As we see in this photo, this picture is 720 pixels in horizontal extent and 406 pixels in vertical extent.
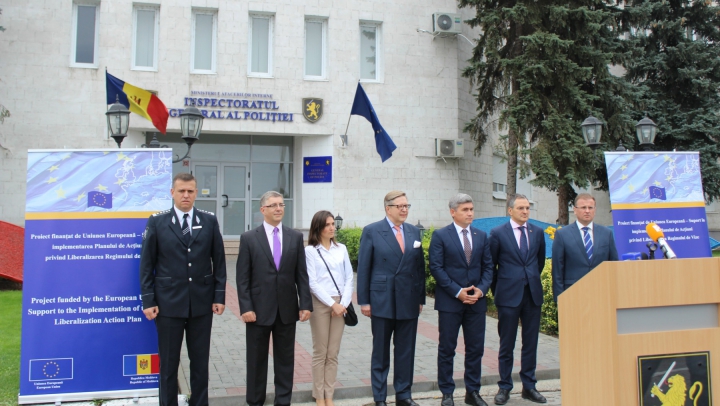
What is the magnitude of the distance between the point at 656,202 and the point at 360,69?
1315 centimetres

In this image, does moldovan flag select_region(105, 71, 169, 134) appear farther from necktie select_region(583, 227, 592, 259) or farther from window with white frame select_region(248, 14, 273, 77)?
necktie select_region(583, 227, 592, 259)

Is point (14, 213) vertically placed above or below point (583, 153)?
below

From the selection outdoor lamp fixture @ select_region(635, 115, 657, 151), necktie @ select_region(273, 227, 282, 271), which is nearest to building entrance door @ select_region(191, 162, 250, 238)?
outdoor lamp fixture @ select_region(635, 115, 657, 151)

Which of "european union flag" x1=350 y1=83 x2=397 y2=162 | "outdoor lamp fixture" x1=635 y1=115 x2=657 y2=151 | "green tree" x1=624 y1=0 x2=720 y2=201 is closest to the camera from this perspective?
"outdoor lamp fixture" x1=635 y1=115 x2=657 y2=151

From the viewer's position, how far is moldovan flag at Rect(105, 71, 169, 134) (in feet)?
40.5

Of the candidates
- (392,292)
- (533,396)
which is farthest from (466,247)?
(533,396)

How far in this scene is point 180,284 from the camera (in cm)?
525

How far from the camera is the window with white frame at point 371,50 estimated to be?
761 inches

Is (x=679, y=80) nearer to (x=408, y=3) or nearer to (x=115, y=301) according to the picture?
(x=408, y=3)

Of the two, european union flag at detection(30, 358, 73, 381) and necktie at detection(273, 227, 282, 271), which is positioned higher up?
necktie at detection(273, 227, 282, 271)

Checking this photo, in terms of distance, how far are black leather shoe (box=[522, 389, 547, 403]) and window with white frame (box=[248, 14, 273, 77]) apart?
1438cm

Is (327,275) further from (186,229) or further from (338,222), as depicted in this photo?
(338,222)

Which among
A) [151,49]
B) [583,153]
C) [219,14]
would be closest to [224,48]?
[219,14]

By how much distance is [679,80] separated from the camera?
19312mm
